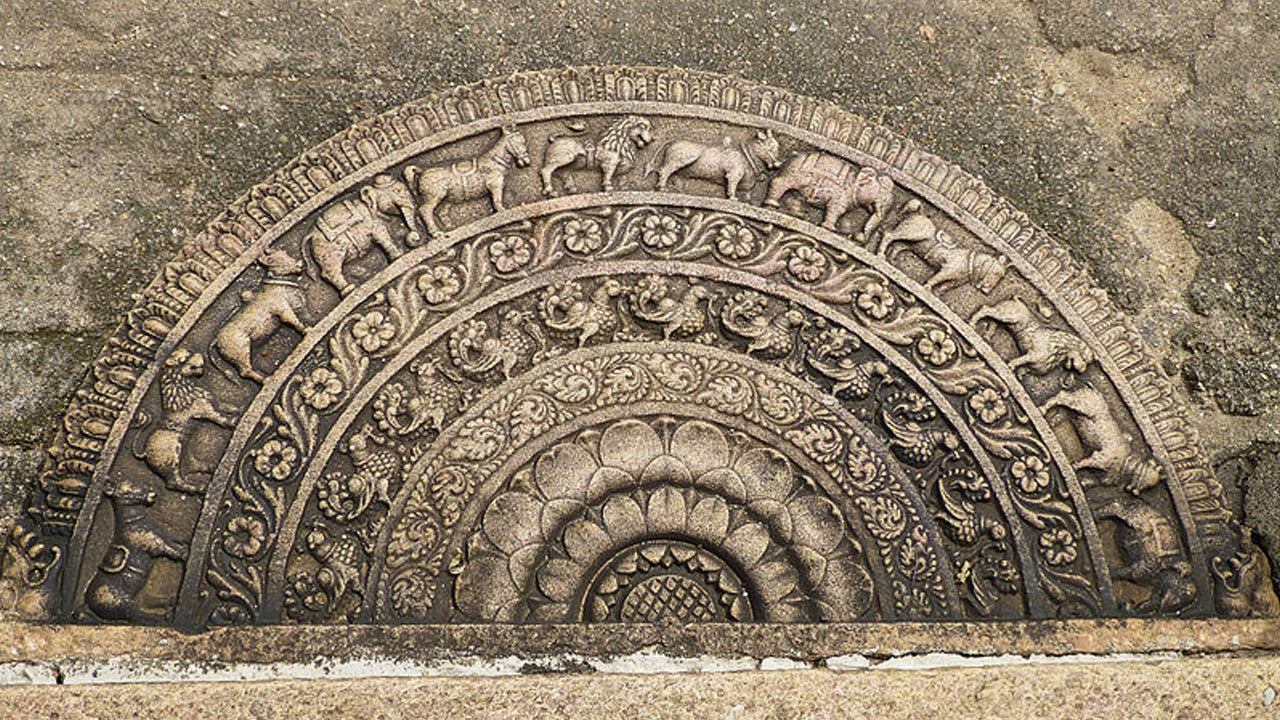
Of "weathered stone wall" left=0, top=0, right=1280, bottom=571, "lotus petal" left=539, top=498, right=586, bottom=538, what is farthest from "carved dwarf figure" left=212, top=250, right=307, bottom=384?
"lotus petal" left=539, top=498, right=586, bottom=538

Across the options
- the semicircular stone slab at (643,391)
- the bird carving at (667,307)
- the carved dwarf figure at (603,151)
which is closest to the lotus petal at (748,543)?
the semicircular stone slab at (643,391)

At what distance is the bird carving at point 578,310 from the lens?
8.27ft

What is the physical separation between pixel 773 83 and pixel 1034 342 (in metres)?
0.91

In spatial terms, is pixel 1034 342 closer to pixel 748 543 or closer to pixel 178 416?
pixel 748 543

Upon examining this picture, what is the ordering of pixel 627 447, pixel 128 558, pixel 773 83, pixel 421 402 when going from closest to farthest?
pixel 128 558 < pixel 421 402 < pixel 627 447 < pixel 773 83

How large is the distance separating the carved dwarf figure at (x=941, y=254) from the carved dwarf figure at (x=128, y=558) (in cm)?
179

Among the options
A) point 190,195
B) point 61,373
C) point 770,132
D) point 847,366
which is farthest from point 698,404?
point 61,373

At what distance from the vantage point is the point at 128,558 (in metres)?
2.33

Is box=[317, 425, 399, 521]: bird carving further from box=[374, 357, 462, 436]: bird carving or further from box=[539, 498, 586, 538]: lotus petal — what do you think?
box=[539, 498, 586, 538]: lotus petal

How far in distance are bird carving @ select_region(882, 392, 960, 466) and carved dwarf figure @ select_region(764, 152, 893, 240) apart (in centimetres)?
42

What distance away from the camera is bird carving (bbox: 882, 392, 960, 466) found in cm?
258

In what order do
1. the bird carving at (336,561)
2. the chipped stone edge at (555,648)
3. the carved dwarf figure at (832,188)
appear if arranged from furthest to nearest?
1. the carved dwarf figure at (832,188)
2. the bird carving at (336,561)
3. the chipped stone edge at (555,648)

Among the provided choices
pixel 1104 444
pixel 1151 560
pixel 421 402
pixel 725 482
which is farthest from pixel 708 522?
pixel 1151 560

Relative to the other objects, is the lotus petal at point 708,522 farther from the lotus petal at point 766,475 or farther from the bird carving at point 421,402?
the bird carving at point 421,402
